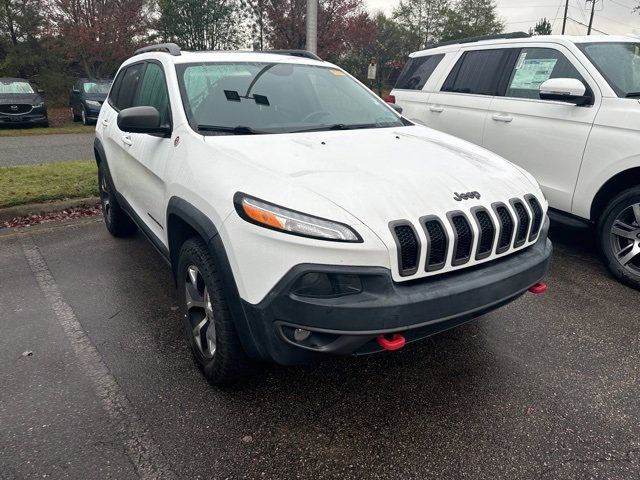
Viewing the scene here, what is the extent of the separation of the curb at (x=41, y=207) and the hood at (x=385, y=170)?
12.9 feet

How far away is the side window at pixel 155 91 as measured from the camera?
10.2ft

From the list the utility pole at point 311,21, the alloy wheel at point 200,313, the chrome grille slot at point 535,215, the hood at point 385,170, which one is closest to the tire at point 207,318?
the alloy wheel at point 200,313

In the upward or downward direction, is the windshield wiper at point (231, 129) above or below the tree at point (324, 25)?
below

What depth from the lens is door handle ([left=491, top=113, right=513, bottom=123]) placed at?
15.3 feet

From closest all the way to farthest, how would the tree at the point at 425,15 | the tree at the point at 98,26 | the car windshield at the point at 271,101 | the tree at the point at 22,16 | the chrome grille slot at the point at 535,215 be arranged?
the chrome grille slot at the point at 535,215 < the car windshield at the point at 271,101 < the tree at the point at 98,26 < the tree at the point at 22,16 < the tree at the point at 425,15

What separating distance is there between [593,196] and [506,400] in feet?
7.38

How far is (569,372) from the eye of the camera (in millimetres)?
2742

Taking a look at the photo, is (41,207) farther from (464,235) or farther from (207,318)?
(464,235)

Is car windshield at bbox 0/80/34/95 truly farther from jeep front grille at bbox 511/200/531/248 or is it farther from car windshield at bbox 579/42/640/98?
jeep front grille at bbox 511/200/531/248

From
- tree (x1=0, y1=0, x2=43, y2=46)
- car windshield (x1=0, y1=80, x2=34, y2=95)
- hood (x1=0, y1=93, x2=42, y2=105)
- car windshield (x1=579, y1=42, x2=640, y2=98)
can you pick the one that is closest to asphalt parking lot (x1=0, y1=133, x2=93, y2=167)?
hood (x1=0, y1=93, x2=42, y2=105)

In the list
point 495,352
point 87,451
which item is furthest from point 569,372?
point 87,451

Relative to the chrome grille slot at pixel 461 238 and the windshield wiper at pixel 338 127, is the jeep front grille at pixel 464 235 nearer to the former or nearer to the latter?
the chrome grille slot at pixel 461 238

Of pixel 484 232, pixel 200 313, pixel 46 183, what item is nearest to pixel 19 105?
pixel 46 183

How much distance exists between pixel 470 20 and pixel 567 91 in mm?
46774
